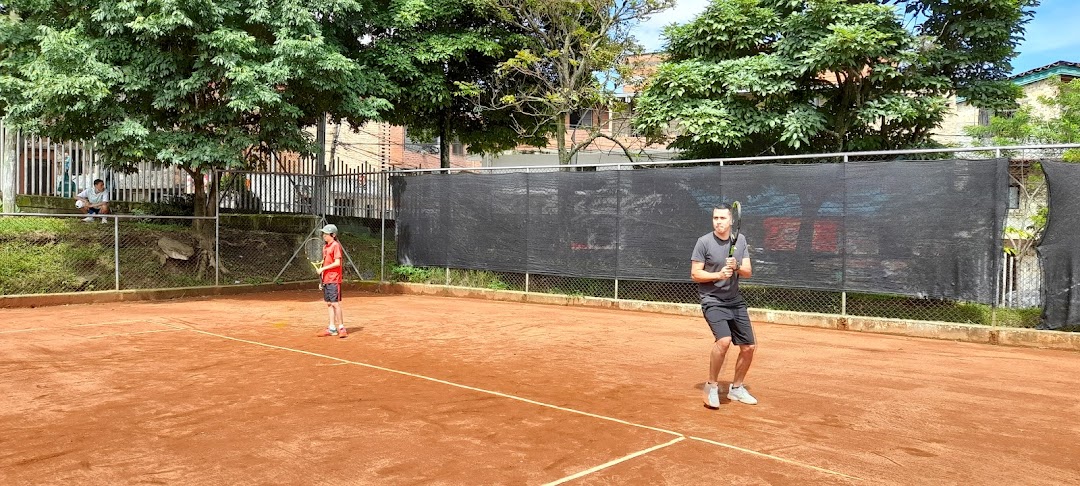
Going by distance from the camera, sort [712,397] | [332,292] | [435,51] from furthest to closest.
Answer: [435,51]
[332,292]
[712,397]

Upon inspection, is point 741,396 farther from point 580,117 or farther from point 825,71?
point 580,117

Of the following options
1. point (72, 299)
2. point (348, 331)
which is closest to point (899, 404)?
point (348, 331)

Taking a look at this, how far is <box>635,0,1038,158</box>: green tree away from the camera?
14148mm

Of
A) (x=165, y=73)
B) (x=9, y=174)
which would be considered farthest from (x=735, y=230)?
(x=9, y=174)

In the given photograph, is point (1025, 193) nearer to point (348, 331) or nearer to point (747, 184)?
point (747, 184)

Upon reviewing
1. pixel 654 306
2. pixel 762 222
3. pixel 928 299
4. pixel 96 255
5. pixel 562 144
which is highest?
pixel 562 144

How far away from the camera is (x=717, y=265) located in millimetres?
6555

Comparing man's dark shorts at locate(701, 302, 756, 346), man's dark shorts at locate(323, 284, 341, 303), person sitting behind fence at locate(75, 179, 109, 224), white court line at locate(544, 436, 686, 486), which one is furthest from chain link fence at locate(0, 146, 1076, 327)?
white court line at locate(544, 436, 686, 486)

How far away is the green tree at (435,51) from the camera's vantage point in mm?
18797

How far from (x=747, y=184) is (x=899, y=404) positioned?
6267 millimetres

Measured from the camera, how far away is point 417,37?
19.7 metres

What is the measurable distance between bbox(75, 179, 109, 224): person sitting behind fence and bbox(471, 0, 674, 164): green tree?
31.5 feet

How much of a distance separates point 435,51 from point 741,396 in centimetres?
1484

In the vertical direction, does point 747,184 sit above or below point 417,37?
below
